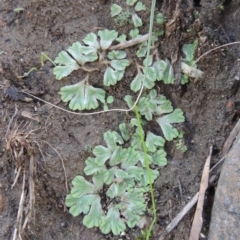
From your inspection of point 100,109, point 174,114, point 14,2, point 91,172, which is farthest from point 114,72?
point 14,2

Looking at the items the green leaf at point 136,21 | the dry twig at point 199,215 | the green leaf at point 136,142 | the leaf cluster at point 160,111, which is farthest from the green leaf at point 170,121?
the green leaf at point 136,21

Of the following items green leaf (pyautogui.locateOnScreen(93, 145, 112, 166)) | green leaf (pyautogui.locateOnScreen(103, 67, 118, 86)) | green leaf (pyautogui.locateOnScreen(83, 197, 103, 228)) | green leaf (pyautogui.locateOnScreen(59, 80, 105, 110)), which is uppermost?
green leaf (pyautogui.locateOnScreen(103, 67, 118, 86))

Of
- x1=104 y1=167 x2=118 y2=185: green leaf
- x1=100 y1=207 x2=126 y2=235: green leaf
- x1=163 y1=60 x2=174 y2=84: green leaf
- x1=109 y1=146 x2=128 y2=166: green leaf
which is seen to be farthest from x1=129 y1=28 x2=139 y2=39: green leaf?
x1=100 y1=207 x2=126 y2=235: green leaf

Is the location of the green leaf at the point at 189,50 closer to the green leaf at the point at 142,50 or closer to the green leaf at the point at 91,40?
the green leaf at the point at 142,50

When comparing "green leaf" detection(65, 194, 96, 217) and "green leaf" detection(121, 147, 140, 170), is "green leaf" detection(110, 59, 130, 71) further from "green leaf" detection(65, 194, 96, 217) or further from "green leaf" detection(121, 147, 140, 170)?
"green leaf" detection(65, 194, 96, 217)

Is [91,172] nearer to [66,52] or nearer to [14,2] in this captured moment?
[66,52]

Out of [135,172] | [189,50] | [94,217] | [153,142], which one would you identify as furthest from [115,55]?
[94,217]

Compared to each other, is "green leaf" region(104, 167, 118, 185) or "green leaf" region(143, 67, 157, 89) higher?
"green leaf" region(143, 67, 157, 89)

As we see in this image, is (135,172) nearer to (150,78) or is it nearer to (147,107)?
(147,107)
